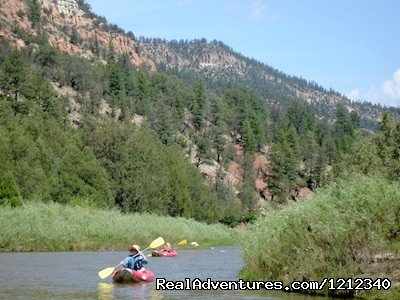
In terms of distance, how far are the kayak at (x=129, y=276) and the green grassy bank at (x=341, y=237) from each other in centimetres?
645

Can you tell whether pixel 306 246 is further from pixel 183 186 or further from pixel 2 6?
pixel 2 6

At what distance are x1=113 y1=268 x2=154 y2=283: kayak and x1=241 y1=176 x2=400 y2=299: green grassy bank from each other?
6.45 metres

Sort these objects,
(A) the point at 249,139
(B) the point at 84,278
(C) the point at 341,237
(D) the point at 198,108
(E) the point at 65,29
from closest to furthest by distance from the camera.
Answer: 1. (C) the point at 341,237
2. (B) the point at 84,278
3. (A) the point at 249,139
4. (D) the point at 198,108
5. (E) the point at 65,29

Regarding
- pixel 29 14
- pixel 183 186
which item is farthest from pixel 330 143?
pixel 29 14

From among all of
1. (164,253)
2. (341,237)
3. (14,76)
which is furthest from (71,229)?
(14,76)

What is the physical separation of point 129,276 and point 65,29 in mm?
161200

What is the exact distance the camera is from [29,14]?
170750 millimetres

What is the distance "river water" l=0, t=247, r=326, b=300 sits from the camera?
23.0 metres

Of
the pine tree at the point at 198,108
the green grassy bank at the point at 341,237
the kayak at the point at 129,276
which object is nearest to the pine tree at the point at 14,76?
the pine tree at the point at 198,108

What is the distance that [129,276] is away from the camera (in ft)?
91.1

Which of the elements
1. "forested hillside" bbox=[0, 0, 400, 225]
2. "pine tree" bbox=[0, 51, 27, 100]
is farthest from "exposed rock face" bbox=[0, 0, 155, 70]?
"pine tree" bbox=[0, 51, 27, 100]

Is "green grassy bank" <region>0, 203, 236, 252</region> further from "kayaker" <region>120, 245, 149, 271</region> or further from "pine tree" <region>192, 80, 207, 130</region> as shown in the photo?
"pine tree" <region>192, 80, 207, 130</region>

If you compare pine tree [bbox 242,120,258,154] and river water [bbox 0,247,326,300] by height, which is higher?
pine tree [bbox 242,120,258,154]

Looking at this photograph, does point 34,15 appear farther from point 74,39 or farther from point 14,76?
point 14,76
